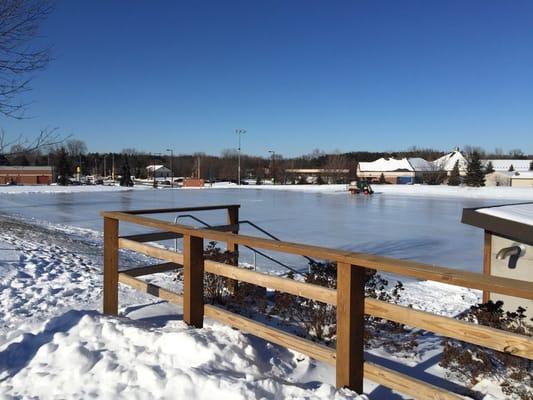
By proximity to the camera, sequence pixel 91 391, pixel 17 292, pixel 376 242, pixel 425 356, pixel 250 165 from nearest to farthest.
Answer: pixel 91 391 → pixel 425 356 → pixel 17 292 → pixel 376 242 → pixel 250 165

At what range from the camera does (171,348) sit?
371 cm

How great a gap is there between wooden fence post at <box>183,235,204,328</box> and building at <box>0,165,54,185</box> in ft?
318

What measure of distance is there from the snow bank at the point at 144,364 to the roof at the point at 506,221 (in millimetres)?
3146

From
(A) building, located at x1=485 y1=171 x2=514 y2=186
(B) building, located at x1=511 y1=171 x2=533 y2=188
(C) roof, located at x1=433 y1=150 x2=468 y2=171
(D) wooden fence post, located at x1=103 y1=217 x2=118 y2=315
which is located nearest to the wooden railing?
(D) wooden fence post, located at x1=103 y1=217 x2=118 y2=315

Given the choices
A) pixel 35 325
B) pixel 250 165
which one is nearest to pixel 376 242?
pixel 35 325

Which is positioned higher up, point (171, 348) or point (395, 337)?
point (171, 348)

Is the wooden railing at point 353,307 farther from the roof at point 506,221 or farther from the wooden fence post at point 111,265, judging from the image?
the roof at point 506,221

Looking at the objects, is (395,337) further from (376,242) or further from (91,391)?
(376,242)

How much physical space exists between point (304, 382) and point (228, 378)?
→ 0.71 metres

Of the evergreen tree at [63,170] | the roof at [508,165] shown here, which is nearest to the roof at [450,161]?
the roof at [508,165]

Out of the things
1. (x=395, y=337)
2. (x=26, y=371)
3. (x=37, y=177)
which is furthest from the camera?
(x=37, y=177)

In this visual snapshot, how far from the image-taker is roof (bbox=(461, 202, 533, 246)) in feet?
18.3

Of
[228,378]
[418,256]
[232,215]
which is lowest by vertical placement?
[418,256]

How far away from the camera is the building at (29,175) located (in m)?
93.1
